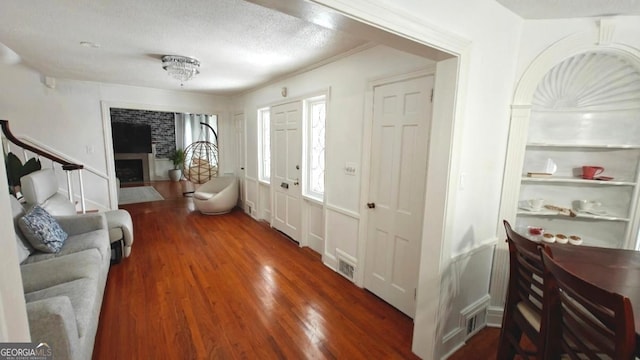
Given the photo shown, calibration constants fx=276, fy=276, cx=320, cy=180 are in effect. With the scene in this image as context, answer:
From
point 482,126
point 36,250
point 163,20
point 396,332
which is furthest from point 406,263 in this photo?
point 36,250

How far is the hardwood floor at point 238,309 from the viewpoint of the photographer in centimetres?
194

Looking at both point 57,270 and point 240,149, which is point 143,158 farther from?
point 57,270

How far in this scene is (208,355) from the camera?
1.87 metres

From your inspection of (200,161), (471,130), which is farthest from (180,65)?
(200,161)

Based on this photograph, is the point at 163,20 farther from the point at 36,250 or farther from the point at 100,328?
the point at 100,328

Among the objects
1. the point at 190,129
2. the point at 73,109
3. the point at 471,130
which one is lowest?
the point at 471,130

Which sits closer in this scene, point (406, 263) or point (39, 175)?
point (406, 263)

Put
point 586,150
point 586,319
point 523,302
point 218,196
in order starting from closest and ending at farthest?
point 586,319 → point 523,302 → point 586,150 → point 218,196

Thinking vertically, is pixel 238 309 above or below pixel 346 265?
below

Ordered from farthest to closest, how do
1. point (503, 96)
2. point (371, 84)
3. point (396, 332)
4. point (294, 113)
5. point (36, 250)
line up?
point (294, 113) < point (371, 84) < point (36, 250) < point (396, 332) < point (503, 96)

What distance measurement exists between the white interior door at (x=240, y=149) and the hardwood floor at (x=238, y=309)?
1.92 metres

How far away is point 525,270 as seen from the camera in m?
1.43

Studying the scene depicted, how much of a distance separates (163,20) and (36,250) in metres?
2.16

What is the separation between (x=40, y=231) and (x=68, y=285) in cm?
83
